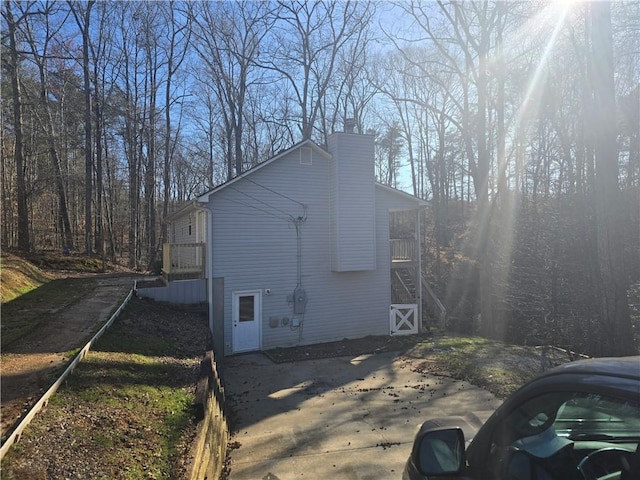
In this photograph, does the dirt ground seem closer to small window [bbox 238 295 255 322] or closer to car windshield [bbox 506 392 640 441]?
small window [bbox 238 295 255 322]

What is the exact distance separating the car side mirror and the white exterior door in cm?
1132

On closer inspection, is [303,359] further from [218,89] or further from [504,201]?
[218,89]

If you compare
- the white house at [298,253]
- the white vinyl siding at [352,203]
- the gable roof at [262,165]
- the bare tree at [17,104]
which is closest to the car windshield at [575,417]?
the white house at [298,253]

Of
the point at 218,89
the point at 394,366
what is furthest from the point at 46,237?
the point at 394,366

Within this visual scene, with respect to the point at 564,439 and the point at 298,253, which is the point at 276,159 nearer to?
the point at 298,253

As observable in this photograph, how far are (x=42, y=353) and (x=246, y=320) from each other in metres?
7.03

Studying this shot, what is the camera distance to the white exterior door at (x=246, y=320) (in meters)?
12.8

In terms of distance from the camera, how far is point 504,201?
20.4 metres

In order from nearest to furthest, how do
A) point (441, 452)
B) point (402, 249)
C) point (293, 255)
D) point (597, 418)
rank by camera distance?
point (597, 418)
point (441, 452)
point (293, 255)
point (402, 249)

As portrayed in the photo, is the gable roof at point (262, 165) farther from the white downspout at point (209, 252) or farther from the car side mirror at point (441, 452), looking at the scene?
the car side mirror at point (441, 452)

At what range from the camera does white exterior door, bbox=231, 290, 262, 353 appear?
12760mm

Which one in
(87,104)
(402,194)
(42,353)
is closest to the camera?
(42,353)

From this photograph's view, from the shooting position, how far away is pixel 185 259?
15.2 m

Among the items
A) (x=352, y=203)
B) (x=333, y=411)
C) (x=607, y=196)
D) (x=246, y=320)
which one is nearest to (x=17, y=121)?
(x=246, y=320)
